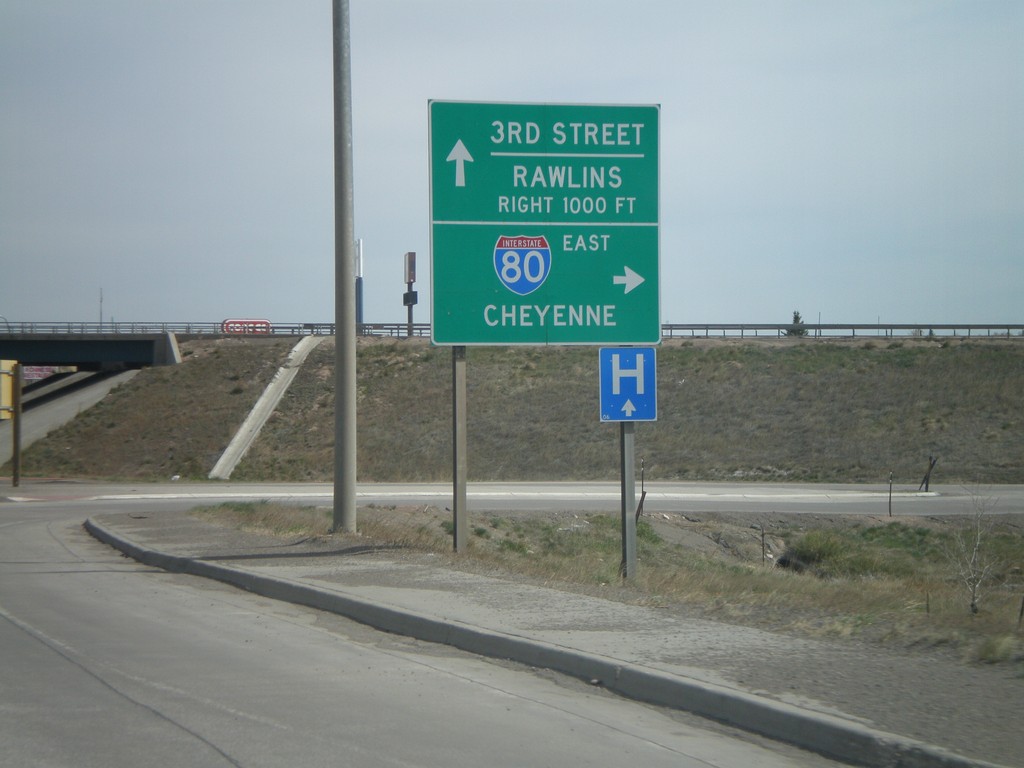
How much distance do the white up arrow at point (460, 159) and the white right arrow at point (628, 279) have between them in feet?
8.46

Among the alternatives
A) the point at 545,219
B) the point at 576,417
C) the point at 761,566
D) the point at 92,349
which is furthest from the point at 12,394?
the point at 545,219

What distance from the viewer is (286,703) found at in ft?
22.4

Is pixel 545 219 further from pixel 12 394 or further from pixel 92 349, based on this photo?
pixel 92 349

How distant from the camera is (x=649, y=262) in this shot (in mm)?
14438

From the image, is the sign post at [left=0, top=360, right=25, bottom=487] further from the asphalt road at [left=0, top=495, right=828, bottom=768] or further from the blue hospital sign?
the blue hospital sign

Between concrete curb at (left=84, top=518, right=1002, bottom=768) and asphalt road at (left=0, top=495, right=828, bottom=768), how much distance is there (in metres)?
0.15

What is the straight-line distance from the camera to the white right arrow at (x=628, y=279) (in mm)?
14422

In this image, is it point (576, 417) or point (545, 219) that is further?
point (576, 417)

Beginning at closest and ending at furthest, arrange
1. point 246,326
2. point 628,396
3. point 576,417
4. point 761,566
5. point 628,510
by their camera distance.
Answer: point 628,510 < point 628,396 < point 761,566 < point 576,417 < point 246,326

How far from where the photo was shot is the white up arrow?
47.0 feet

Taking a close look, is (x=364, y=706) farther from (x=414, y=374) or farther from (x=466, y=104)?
(x=414, y=374)

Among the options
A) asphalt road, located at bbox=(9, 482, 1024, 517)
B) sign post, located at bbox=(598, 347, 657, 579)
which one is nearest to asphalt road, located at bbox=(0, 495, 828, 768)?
sign post, located at bbox=(598, 347, 657, 579)

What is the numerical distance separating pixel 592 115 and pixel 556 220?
1.59m

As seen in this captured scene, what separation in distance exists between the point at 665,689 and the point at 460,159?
934cm
